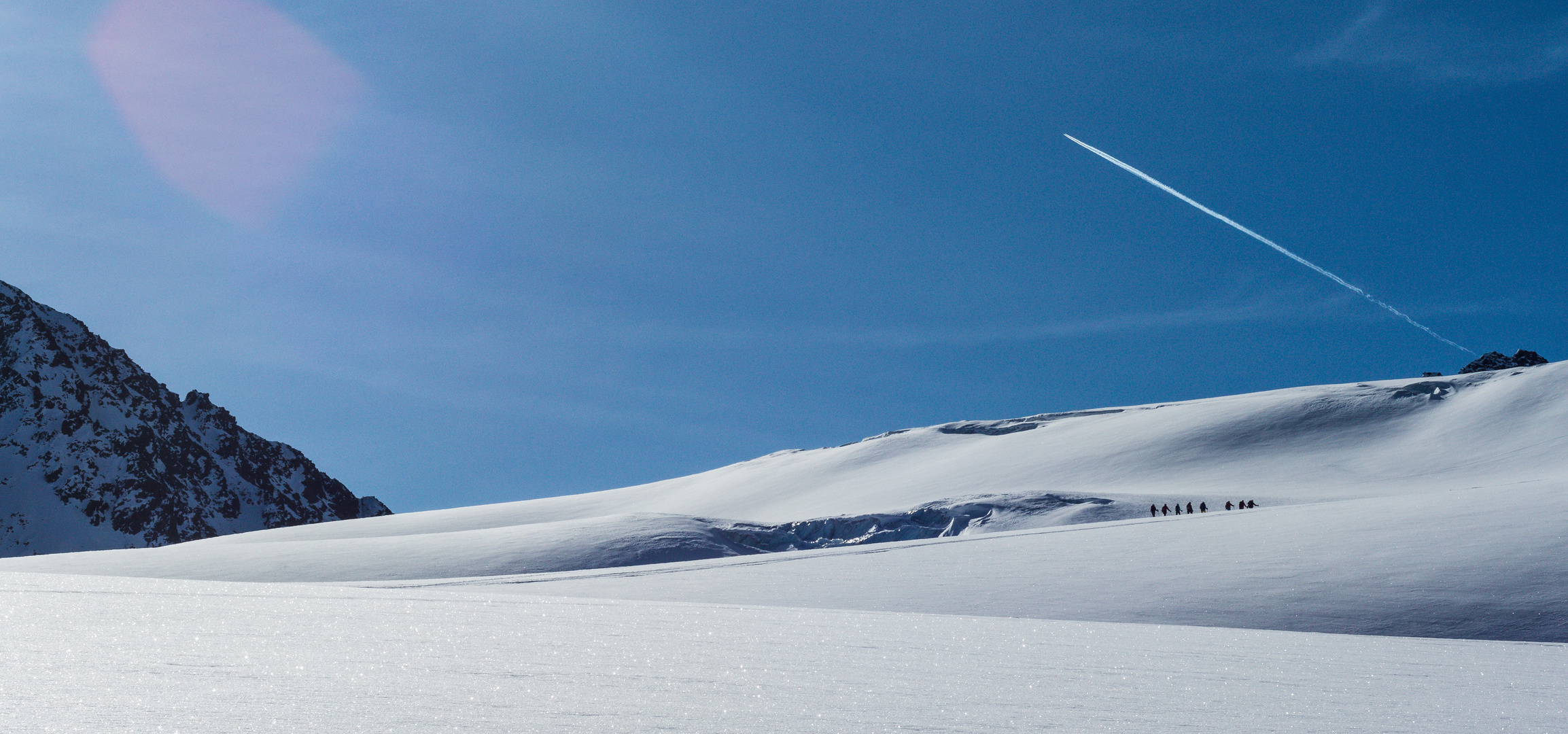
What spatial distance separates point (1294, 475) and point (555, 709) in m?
45.1

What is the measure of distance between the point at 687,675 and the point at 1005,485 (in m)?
39.7

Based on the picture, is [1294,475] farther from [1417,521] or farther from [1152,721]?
[1152,721]

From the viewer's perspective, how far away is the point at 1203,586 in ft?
52.1

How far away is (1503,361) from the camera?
3942 inches

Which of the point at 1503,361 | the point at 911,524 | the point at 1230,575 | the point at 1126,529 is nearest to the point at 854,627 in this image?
the point at 1230,575

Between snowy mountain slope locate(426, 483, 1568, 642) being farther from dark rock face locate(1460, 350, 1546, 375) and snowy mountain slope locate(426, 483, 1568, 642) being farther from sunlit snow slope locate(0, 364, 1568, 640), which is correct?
dark rock face locate(1460, 350, 1546, 375)

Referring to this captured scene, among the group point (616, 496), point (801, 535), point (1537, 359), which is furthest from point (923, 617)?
point (1537, 359)

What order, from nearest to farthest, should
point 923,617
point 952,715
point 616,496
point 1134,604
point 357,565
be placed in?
point 952,715, point 923,617, point 1134,604, point 357,565, point 616,496

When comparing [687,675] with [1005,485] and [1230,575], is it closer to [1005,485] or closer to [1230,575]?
[1230,575]

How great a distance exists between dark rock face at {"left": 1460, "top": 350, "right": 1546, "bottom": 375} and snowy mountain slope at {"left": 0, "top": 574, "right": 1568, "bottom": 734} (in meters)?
112

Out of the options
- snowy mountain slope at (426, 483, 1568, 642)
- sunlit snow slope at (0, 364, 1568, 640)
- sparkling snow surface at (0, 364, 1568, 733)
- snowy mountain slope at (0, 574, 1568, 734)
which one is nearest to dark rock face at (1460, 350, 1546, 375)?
sunlit snow slope at (0, 364, 1568, 640)

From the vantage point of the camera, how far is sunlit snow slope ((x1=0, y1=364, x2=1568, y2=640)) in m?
15.1

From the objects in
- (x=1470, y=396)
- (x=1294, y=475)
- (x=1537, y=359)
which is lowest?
(x=1294, y=475)

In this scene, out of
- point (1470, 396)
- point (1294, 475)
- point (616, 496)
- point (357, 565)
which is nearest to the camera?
point (357, 565)
